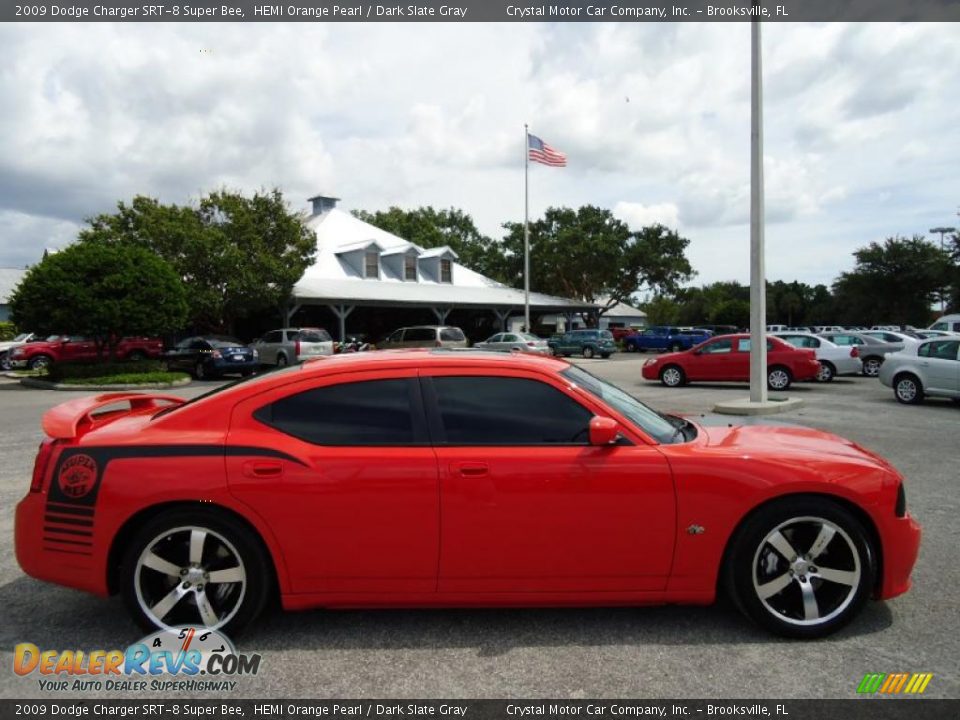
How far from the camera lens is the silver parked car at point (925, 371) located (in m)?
13.2

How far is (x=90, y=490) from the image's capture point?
341 centimetres

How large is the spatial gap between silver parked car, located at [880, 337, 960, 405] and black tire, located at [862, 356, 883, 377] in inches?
299

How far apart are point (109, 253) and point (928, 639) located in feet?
73.3

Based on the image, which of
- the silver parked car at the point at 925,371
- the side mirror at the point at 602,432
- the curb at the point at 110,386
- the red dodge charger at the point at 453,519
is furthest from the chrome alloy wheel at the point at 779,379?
the curb at the point at 110,386

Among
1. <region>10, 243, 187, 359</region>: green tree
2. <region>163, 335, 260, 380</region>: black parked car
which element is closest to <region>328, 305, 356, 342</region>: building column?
<region>163, 335, 260, 380</region>: black parked car

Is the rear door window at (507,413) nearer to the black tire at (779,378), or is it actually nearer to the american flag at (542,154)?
the black tire at (779,378)

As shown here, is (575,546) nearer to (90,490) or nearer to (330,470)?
(330,470)

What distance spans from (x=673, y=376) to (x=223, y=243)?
1740 cm

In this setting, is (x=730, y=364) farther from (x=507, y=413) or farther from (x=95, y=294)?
(x=95, y=294)

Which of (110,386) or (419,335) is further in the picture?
(419,335)

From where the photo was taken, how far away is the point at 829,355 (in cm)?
1906

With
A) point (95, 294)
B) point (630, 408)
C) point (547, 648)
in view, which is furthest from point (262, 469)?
point (95, 294)

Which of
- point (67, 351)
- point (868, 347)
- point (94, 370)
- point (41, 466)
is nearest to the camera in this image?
point (41, 466)

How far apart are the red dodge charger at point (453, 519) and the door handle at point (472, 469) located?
0.01m
